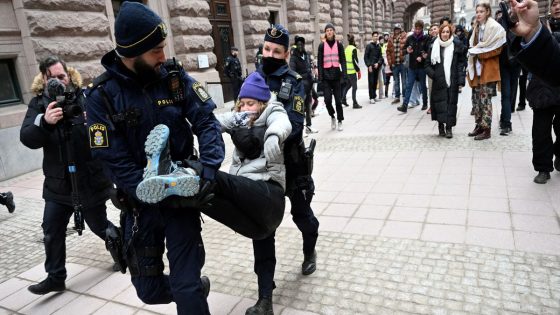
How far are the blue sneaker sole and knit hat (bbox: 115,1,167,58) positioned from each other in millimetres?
672

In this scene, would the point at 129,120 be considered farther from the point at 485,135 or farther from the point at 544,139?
the point at 485,135

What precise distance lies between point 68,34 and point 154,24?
23.3ft

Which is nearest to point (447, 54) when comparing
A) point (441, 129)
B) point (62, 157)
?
point (441, 129)

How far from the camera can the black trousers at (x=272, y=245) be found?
8.54ft

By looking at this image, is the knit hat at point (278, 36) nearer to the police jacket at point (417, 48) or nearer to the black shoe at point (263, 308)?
the black shoe at point (263, 308)

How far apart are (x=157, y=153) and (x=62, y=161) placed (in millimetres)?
1785

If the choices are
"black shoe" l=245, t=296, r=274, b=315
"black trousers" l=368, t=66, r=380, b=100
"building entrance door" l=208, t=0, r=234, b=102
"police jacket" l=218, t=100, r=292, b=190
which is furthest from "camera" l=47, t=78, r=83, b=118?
"building entrance door" l=208, t=0, r=234, b=102

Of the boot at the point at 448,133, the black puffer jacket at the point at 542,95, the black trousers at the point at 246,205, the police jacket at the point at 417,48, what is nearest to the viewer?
the black trousers at the point at 246,205

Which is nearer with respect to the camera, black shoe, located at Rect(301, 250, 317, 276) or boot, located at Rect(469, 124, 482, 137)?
black shoe, located at Rect(301, 250, 317, 276)

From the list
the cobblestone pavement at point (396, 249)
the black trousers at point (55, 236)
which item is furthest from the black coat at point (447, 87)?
the black trousers at point (55, 236)

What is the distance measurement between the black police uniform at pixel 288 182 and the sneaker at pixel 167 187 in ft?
2.99

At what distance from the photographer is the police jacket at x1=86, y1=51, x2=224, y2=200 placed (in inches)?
80.5

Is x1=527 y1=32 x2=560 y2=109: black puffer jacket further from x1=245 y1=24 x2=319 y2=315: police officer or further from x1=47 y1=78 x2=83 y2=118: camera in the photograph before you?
x1=47 y1=78 x2=83 y2=118: camera

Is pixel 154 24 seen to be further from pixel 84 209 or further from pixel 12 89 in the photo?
pixel 12 89
